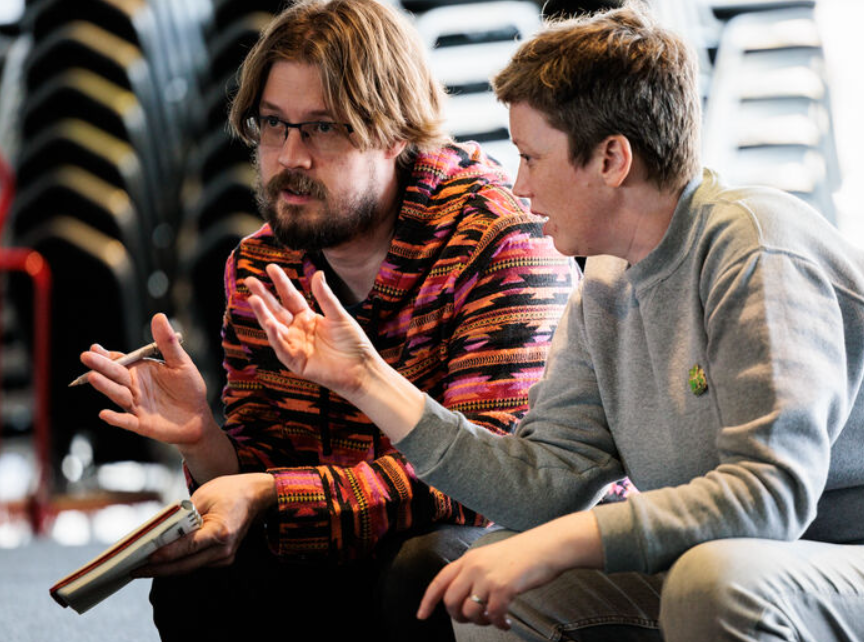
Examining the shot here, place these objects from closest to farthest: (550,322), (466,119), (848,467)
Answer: (848,467)
(550,322)
(466,119)

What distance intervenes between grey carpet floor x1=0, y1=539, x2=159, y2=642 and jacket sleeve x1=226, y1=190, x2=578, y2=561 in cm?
78

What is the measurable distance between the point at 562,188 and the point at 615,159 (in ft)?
0.24

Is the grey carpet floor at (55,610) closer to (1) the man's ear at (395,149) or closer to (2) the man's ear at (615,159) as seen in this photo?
(1) the man's ear at (395,149)

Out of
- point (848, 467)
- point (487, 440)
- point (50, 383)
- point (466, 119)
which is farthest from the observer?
point (466, 119)

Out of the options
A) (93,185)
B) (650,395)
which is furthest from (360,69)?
(93,185)

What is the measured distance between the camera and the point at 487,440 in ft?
4.87

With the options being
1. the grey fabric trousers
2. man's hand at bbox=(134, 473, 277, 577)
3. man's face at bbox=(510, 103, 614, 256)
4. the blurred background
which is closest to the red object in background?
the blurred background

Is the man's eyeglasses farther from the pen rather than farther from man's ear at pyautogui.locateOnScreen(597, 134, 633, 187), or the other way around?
man's ear at pyautogui.locateOnScreen(597, 134, 633, 187)

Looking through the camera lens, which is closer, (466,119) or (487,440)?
(487,440)

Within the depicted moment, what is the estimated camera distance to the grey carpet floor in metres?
2.36

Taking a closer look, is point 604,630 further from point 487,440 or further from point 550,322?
point 550,322

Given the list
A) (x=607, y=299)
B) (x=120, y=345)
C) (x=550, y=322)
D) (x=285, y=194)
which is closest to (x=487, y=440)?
(x=607, y=299)

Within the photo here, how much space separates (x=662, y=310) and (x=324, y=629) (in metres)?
0.68

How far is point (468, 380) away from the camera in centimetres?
172
